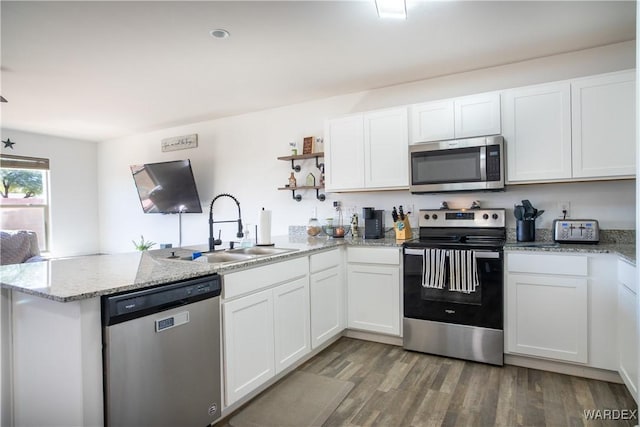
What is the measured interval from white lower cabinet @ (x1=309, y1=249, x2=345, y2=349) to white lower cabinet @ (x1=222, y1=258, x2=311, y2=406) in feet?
0.32

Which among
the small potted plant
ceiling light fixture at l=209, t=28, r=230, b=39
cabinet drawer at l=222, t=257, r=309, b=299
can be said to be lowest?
the small potted plant

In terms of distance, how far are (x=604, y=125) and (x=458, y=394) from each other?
2074 millimetres

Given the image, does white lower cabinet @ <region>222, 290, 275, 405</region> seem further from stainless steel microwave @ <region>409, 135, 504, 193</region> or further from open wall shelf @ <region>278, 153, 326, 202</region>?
open wall shelf @ <region>278, 153, 326, 202</region>

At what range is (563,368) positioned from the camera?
2.53 m

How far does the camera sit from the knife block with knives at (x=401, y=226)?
3.22 metres

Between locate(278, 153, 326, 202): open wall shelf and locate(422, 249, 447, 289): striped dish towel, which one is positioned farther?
locate(278, 153, 326, 202): open wall shelf

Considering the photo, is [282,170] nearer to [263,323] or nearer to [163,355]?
[263,323]

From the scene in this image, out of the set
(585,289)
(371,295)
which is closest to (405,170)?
(371,295)

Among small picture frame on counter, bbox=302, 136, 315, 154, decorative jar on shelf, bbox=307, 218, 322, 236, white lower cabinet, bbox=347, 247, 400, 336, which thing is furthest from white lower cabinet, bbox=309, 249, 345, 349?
small picture frame on counter, bbox=302, 136, 315, 154

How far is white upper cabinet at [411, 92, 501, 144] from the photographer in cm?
285

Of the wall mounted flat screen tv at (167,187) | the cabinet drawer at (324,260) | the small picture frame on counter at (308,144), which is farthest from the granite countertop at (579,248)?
the wall mounted flat screen tv at (167,187)

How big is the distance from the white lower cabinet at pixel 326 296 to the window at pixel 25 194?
4.96m

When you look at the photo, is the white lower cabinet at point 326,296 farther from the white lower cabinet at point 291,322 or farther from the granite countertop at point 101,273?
the granite countertop at point 101,273

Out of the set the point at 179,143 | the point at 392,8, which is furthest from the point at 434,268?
the point at 179,143
